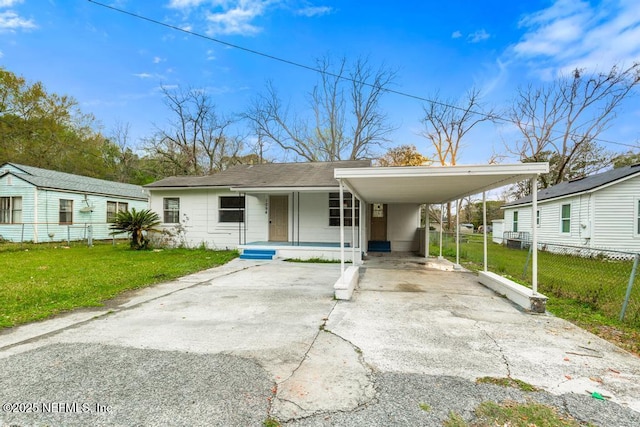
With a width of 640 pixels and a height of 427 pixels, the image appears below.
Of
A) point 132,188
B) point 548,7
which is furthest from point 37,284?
point 548,7

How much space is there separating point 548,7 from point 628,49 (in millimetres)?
9343

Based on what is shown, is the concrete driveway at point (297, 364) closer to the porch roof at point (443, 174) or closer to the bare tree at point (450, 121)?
the porch roof at point (443, 174)

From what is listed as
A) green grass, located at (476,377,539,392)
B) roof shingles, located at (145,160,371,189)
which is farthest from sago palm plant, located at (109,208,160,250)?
green grass, located at (476,377,539,392)

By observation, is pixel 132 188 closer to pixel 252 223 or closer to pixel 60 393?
pixel 252 223

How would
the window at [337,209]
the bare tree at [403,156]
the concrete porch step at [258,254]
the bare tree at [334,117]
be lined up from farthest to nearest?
the bare tree at [403,156] → the bare tree at [334,117] → the window at [337,209] → the concrete porch step at [258,254]

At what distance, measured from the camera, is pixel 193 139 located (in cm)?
2612

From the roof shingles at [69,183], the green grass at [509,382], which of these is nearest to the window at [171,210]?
the roof shingles at [69,183]

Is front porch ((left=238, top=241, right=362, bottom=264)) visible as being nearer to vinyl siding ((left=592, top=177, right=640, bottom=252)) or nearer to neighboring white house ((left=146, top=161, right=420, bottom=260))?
neighboring white house ((left=146, top=161, right=420, bottom=260))

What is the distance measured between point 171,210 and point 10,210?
8288mm

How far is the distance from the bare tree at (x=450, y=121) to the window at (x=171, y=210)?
63.4 feet

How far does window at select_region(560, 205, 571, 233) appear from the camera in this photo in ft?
44.0

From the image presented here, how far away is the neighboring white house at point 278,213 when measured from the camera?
1066cm

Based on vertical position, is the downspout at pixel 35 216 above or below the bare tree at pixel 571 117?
below

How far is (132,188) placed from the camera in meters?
19.4
